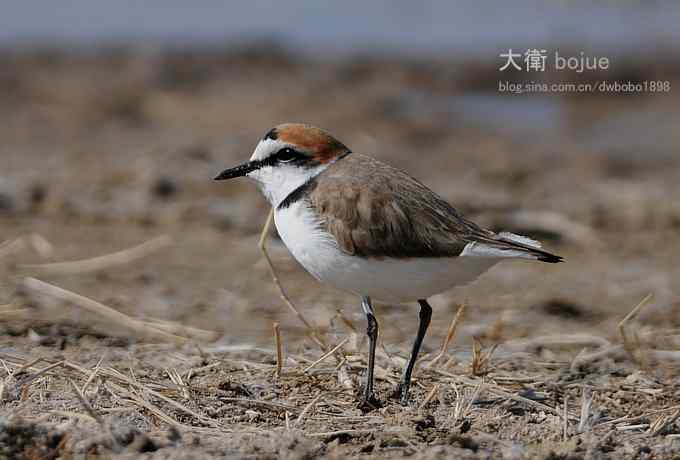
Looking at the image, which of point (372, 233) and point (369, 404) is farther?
point (369, 404)

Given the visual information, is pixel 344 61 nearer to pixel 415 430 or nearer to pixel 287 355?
pixel 287 355

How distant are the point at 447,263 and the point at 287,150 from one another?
0.86m

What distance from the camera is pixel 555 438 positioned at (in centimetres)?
390

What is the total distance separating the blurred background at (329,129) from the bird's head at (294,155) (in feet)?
3.35

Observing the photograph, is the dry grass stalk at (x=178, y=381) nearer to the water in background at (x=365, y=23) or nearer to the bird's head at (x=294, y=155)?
the bird's head at (x=294, y=155)

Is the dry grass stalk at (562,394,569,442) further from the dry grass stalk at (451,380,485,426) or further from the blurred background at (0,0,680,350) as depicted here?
the blurred background at (0,0,680,350)

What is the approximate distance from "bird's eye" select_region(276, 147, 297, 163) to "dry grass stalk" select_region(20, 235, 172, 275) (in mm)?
2408

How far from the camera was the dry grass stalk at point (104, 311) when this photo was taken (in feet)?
17.1

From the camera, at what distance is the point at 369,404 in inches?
165

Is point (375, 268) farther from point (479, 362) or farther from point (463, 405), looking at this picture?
point (479, 362)

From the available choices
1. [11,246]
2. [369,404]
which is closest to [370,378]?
[369,404]

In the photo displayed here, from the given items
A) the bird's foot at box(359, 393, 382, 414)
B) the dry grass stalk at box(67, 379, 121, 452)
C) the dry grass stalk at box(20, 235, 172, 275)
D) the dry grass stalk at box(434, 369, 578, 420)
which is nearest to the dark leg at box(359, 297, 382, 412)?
the bird's foot at box(359, 393, 382, 414)

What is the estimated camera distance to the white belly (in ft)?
13.3

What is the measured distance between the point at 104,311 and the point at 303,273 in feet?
5.09
